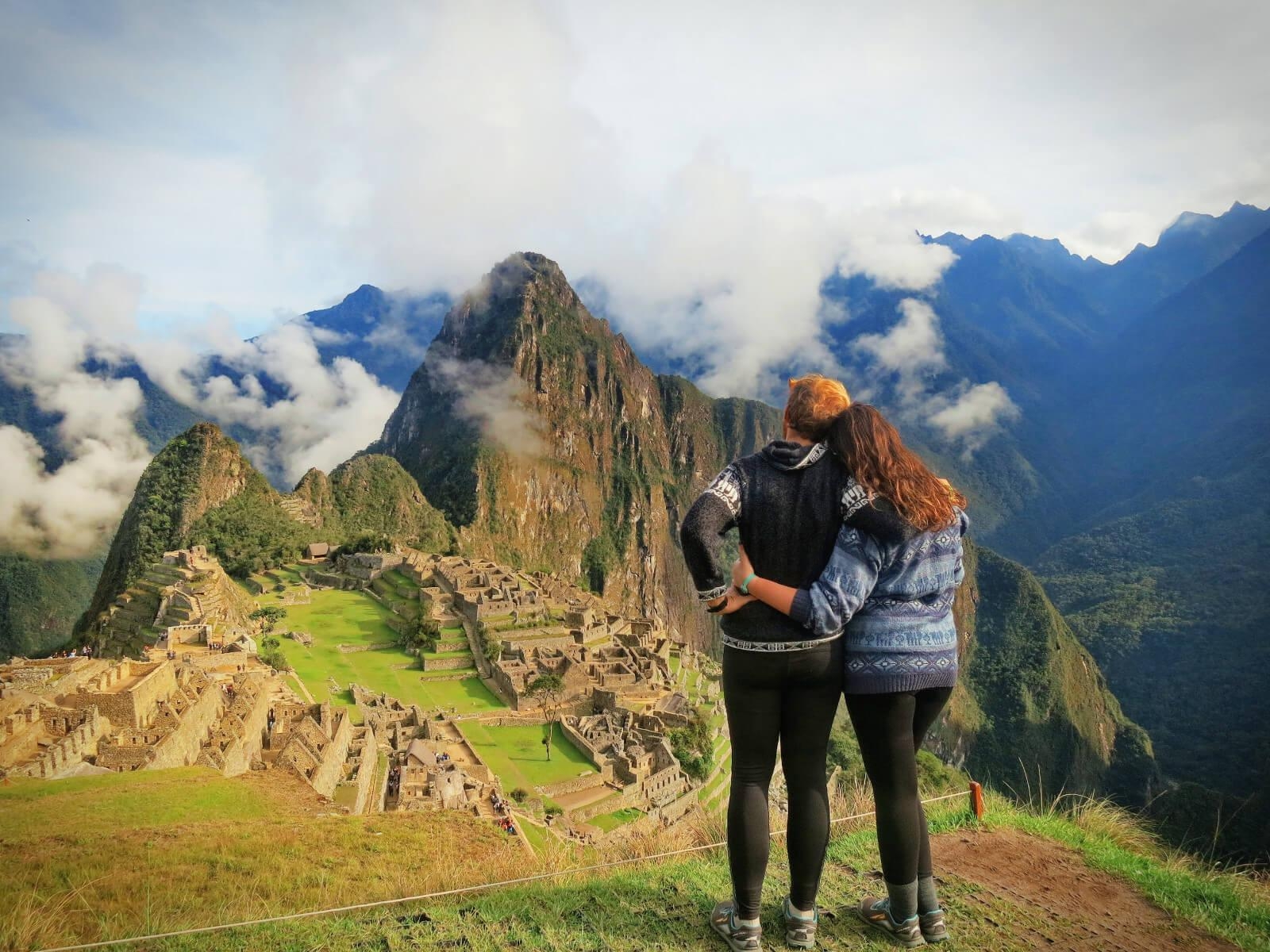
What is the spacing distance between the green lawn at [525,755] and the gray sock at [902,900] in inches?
607

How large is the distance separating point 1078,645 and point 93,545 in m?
108

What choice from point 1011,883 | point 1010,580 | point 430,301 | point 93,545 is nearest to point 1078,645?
point 1010,580

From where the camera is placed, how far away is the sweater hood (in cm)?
331

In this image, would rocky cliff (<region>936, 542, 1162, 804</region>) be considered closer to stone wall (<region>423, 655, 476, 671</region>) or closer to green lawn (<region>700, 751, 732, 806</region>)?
green lawn (<region>700, 751, 732, 806</region>)

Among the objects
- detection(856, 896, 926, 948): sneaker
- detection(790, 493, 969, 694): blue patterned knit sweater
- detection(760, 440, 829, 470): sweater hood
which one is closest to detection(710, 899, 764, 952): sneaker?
detection(856, 896, 926, 948): sneaker

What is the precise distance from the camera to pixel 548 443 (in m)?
104

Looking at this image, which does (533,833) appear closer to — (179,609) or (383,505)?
(179,609)

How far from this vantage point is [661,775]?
64.1 ft

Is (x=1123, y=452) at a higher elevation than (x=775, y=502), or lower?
higher

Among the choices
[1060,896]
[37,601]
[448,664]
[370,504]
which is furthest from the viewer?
[370,504]

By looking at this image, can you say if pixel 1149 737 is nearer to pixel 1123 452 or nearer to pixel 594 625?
pixel 594 625

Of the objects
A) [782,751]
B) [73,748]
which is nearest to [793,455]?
[782,751]

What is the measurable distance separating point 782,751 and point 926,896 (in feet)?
3.64

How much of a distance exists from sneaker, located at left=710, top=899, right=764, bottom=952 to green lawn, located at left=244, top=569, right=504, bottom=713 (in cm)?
1878
